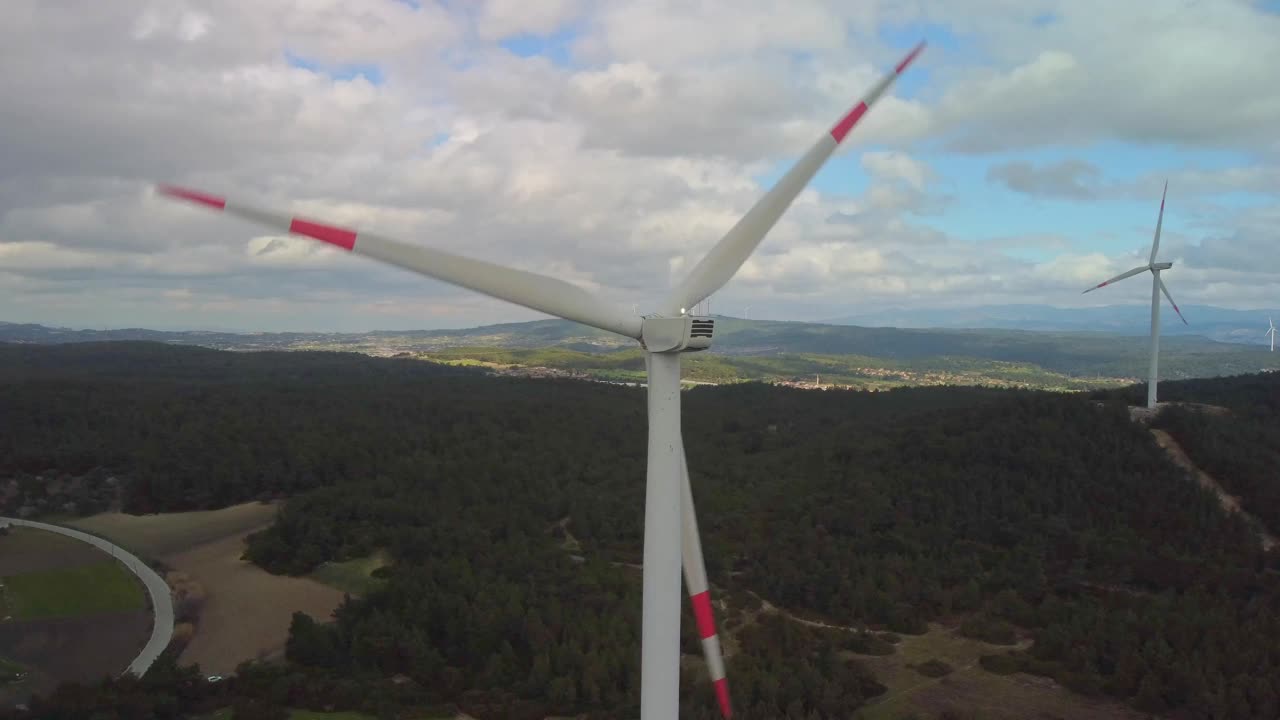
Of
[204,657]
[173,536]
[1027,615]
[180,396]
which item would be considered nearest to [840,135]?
[1027,615]

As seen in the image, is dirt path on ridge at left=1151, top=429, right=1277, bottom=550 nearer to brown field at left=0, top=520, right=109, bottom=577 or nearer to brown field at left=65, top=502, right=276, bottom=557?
brown field at left=65, top=502, right=276, bottom=557

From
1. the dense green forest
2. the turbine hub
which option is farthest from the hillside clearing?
the turbine hub

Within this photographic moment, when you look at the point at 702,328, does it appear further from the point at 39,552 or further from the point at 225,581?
the point at 39,552

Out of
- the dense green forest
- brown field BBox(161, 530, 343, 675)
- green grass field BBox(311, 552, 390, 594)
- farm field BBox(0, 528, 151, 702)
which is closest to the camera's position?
the dense green forest

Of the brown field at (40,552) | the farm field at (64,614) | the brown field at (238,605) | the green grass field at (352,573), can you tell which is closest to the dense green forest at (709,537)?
the green grass field at (352,573)

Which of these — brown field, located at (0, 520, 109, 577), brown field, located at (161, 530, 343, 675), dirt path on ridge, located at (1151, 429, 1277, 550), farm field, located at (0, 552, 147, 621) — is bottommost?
brown field, located at (161, 530, 343, 675)

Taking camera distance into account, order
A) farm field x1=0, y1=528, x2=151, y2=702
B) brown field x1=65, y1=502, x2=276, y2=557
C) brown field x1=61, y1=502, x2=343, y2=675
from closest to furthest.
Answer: farm field x1=0, y1=528, x2=151, y2=702 → brown field x1=61, y1=502, x2=343, y2=675 → brown field x1=65, y1=502, x2=276, y2=557

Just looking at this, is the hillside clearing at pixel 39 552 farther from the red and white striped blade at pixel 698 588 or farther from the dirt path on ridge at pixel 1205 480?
the dirt path on ridge at pixel 1205 480

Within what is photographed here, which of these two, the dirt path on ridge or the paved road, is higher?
the dirt path on ridge
